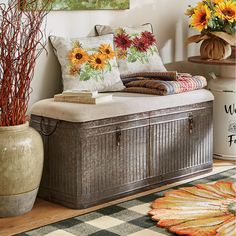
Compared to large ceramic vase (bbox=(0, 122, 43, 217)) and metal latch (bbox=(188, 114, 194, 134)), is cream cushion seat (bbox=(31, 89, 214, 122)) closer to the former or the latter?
metal latch (bbox=(188, 114, 194, 134))

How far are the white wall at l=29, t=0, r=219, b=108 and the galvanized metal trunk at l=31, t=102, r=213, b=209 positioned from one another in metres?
0.41

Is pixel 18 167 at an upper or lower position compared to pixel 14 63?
lower

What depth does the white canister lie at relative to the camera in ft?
15.7

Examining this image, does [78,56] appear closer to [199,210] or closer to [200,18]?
[200,18]

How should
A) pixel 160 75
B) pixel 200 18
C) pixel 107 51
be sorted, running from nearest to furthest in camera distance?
pixel 107 51 → pixel 160 75 → pixel 200 18

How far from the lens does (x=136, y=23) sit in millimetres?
4781

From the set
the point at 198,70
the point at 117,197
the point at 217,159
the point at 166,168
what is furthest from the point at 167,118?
the point at 198,70

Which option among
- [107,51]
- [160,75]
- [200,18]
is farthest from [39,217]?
[200,18]

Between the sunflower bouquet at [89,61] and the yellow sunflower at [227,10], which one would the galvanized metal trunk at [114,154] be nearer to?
the sunflower bouquet at [89,61]

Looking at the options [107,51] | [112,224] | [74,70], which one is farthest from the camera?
[107,51]

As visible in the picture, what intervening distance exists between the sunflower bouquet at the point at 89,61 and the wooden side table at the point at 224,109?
893mm

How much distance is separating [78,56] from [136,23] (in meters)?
0.85

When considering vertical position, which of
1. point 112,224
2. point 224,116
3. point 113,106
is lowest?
point 112,224

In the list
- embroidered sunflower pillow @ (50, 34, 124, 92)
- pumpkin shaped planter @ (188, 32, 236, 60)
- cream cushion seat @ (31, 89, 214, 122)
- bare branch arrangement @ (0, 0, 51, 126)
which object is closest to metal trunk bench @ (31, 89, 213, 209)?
cream cushion seat @ (31, 89, 214, 122)
